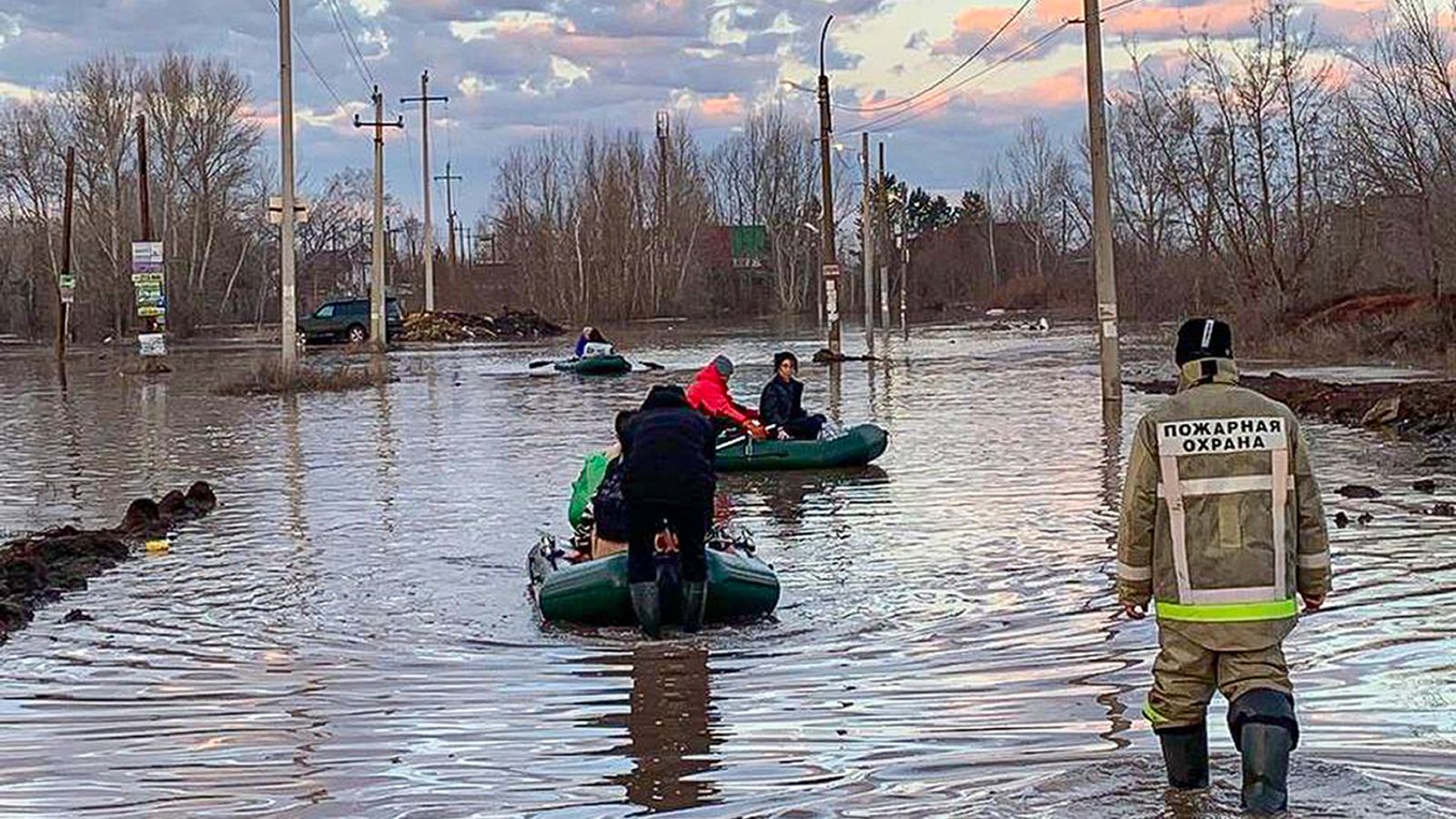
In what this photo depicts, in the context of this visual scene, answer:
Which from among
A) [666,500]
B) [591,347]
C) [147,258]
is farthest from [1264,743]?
[147,258]

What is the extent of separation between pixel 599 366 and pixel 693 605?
108ft

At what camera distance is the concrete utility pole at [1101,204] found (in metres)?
29.2

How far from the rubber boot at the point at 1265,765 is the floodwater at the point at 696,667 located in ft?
0.74

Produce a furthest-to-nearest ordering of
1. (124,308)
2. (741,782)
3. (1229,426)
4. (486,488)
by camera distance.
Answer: (124,308), (486,488), (741,782), (1229,426)

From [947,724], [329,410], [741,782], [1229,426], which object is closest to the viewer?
[1229,426]

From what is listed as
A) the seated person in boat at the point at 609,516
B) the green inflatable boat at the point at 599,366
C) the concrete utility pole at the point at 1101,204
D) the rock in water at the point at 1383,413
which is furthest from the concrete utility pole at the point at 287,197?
the seated person in boat at the point at 609,516

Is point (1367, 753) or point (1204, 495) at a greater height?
point (1204, 495)

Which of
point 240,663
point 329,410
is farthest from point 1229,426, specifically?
point 329,410

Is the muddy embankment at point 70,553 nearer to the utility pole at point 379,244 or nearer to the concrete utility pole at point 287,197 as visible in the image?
the concrete utility pole at point 287,197

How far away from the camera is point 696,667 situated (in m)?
10.6

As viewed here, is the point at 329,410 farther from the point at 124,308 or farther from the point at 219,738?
the point at 124,308

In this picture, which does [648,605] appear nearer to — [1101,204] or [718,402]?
[718,402]

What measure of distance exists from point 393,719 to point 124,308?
8173 cm

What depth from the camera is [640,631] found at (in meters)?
11.4
